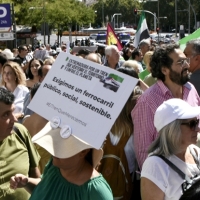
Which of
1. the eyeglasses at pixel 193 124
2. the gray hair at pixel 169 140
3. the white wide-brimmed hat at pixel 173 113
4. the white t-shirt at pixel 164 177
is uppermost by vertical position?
the white wide-brimmed hat at pixel 173 113

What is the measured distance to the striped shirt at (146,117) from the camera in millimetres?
4055

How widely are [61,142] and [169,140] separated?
0.69 metres

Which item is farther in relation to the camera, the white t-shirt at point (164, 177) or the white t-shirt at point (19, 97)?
the white t-shirt at point (19, 97)

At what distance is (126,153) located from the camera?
420 centimetres

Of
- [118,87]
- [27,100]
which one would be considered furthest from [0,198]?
[27,100]

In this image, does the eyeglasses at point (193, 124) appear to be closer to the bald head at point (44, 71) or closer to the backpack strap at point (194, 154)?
the backpack strap at point (194, 154)

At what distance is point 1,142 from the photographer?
352 centimetres

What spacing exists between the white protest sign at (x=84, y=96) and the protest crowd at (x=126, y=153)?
0.13 feet

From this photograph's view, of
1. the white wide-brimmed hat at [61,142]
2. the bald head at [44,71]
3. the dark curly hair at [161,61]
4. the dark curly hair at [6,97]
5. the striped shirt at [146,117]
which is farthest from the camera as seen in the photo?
the bald head at [44,71]

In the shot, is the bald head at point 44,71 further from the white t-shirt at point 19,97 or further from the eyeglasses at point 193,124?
the eyeglasses at point 193,124

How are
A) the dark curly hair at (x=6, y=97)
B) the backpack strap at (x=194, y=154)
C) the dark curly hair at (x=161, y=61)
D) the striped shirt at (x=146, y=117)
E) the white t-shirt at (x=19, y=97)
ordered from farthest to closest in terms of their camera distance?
1. the white t-shirt at (x=19, y=97)
2. the dark curly hair at (x=161, y=61)
3. the striped shirt at (x=146, y=117)
4. the dark curly hair at (x=6, y=97)
5. the backpack strap at (x=194, y=154)

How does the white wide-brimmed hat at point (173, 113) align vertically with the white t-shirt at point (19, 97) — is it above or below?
above

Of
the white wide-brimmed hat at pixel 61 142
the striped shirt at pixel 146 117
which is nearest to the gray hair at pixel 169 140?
the white wide-brimmed hat at pixel 61 142

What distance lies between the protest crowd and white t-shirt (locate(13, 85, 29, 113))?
62.1 inches
